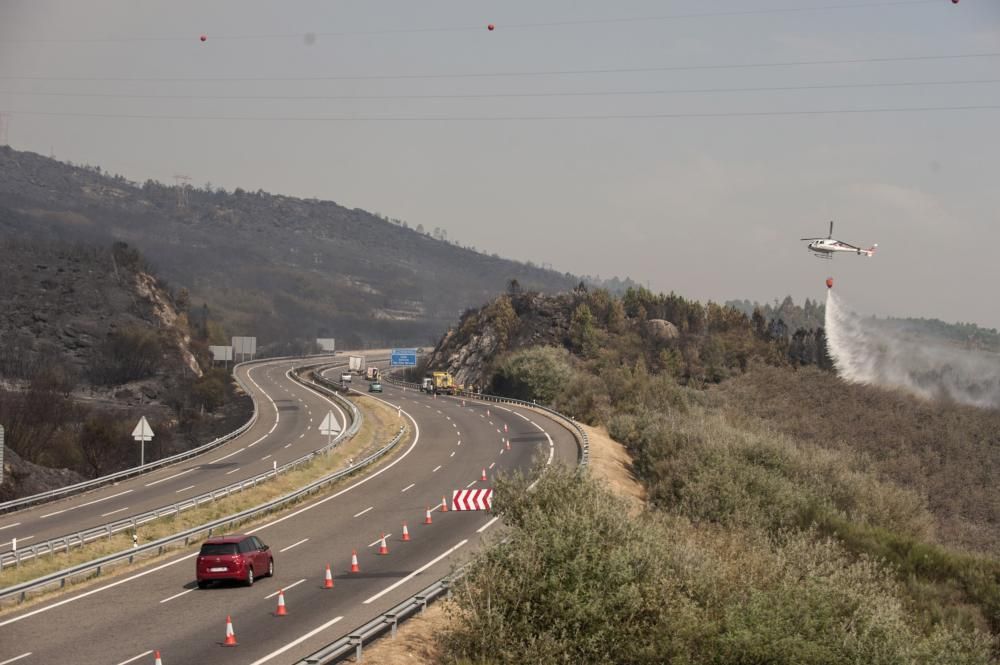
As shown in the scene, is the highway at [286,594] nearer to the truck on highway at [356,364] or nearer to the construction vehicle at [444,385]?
the construction vehicle at [444,385]

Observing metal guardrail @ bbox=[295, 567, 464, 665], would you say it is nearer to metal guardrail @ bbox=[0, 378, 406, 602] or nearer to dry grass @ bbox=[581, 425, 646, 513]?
metal guardrail @ bbox=[0, 378, 406, 602]

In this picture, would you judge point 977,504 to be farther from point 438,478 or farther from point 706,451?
point 438,478

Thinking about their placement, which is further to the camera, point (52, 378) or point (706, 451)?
point (52, 378)

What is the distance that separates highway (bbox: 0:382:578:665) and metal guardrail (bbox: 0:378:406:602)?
2.01ft

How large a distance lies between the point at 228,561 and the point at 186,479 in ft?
84.1

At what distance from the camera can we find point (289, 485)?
155ft

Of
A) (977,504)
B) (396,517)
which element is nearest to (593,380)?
(977,504)

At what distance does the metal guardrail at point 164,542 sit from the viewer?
26359 millimetres

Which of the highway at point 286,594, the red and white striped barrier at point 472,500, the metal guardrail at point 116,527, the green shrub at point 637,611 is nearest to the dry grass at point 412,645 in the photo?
the green shrub at point 637,611

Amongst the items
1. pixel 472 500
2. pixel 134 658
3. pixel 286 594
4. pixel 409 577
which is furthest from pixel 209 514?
pixel 134 658

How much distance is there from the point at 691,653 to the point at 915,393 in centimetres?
8485

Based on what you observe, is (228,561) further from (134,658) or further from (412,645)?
(412,645)

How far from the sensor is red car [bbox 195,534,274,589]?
88.7 feet

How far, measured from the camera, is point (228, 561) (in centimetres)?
2709
